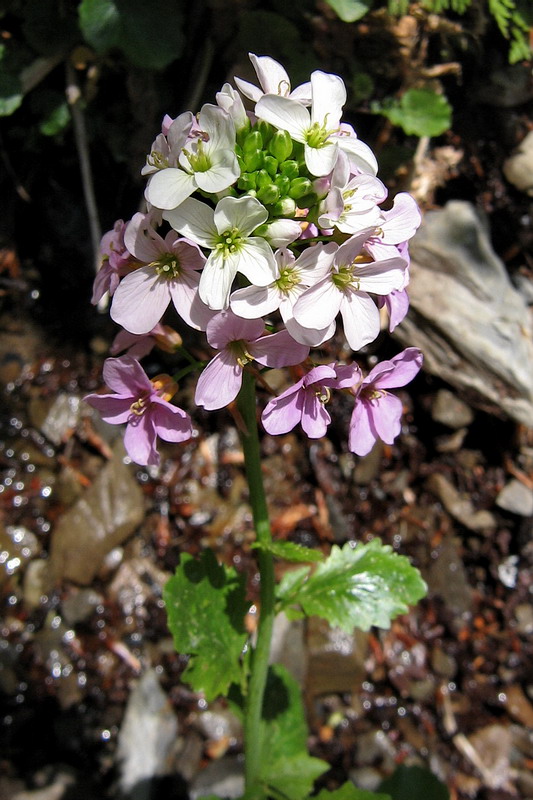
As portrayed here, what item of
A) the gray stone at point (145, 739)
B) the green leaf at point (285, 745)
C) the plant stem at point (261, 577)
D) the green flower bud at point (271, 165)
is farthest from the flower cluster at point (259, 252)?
the gray stone at point (145, 739)

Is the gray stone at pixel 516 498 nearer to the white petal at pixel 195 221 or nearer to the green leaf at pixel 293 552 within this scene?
the green leaf at pixel 293 552

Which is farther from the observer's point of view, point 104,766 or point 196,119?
point 104,766

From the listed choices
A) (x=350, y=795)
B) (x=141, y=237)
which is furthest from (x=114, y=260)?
(x=350, y=795)

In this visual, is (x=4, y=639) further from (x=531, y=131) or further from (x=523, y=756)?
(x=531, y=131)

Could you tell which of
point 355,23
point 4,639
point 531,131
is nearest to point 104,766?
point 4,639

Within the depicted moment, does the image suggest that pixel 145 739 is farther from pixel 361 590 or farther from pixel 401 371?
pixel 401 371
